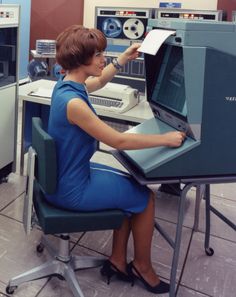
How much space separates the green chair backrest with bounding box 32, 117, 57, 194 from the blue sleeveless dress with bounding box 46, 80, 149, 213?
5 centimetres

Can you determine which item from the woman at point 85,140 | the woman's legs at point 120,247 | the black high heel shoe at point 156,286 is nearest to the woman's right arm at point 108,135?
the woman at point 85,140

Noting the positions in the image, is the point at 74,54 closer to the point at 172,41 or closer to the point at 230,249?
the point at 172,41

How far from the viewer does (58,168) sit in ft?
4.57

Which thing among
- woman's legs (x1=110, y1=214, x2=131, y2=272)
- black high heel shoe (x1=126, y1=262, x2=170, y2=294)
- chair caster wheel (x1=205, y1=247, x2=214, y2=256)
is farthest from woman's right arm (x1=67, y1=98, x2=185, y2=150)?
chair caster wheel (x1=205, y1=247, x2=214, y2=256)

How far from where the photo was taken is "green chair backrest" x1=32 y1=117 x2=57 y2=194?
131cm

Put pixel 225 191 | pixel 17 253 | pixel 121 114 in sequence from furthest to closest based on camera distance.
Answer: pixel 225 191 → pixel 121 114 → pixel 17 253

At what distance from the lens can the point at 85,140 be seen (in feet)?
4.56

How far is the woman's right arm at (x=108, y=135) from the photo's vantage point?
50.7 inches

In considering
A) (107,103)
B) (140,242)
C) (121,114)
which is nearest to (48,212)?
(140,242)

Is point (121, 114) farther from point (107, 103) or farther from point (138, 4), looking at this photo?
point (138, 4)

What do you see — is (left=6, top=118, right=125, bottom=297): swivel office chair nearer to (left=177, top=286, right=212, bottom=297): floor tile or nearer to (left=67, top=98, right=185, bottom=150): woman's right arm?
(left=67, top=98, right=185, bottom=150): woman's right arm

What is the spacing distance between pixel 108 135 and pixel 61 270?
2.31ft

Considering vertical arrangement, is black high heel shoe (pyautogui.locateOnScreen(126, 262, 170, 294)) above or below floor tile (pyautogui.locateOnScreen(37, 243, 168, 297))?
above

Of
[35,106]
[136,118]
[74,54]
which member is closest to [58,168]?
[74,54]
